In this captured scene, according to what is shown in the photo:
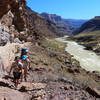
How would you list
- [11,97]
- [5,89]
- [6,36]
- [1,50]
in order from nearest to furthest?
[11,97] < [5,89] < [1,50] < [6,36]

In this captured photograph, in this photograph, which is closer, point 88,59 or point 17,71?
point 17,71

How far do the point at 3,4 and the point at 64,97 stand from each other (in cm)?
1475

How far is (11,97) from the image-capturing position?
11797 mm

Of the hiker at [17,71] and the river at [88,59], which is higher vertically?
the hiker at [17,71]

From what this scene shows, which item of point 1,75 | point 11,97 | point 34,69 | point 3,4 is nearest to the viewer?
point 11,97

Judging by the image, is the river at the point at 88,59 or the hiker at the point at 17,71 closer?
the hiker at the point at 17,71

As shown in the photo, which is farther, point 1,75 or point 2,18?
point 2,18

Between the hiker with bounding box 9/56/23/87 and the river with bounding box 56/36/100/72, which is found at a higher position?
the hiker with bounding box 9/56/23/87

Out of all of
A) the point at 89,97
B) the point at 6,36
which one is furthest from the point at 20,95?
the point at 6,36

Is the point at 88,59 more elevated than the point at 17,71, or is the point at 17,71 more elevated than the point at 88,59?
the point at 17,71

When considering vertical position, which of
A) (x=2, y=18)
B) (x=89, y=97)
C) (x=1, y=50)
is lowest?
(x=89, y=97)

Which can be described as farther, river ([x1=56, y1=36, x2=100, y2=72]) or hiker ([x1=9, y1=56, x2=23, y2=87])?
river ([x1=56, y1=36, x2=100, y2=72])

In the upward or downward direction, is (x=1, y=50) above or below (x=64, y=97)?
above

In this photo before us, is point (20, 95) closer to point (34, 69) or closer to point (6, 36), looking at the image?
point (6, 36)
